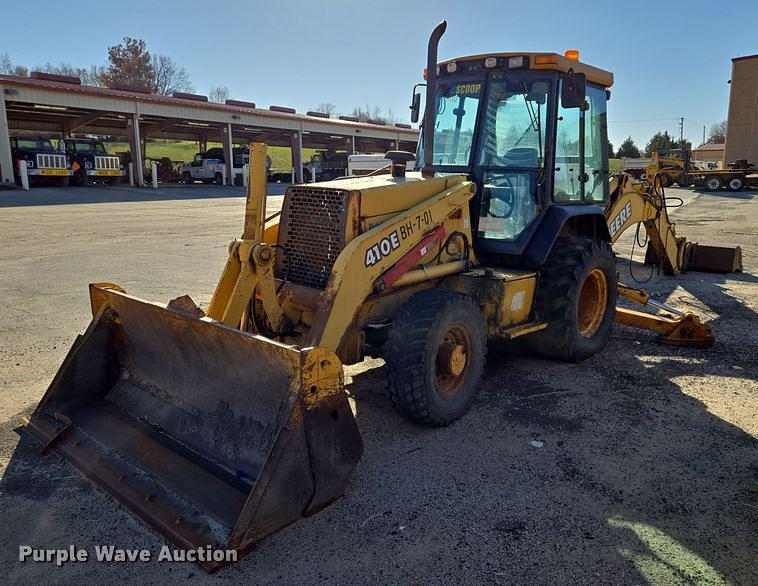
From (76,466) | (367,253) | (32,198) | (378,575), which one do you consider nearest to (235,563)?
(378,575)

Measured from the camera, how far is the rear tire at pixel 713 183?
33781 millimetres

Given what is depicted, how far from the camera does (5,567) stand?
2850mm

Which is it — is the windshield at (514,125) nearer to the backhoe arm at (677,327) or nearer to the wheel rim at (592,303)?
the wheel rim at (592,303)

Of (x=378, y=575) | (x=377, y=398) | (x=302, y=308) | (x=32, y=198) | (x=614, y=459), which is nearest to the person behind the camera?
(x=378, y=575)

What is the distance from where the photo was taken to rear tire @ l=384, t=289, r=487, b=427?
157 inches

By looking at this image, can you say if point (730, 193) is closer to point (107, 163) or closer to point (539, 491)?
point (107, 163)

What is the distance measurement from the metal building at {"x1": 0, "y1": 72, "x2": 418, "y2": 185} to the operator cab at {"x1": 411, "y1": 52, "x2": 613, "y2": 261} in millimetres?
25137

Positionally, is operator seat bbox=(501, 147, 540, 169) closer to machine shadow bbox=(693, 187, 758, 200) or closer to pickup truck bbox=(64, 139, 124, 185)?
machine shadow bbox=(693, 187, 758, 200)

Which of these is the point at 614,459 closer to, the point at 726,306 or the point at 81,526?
the point at 81,526

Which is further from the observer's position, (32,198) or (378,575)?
(32,198)

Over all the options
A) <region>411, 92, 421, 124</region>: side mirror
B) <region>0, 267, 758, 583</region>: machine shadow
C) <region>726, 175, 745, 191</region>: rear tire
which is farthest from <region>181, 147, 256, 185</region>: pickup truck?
<region>0, 267, 758, 583</region>: machine shadow

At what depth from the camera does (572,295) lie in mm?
5395

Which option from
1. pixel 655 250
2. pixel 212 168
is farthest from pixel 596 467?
pixel 212 168

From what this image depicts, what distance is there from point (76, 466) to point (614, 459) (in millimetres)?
3369
